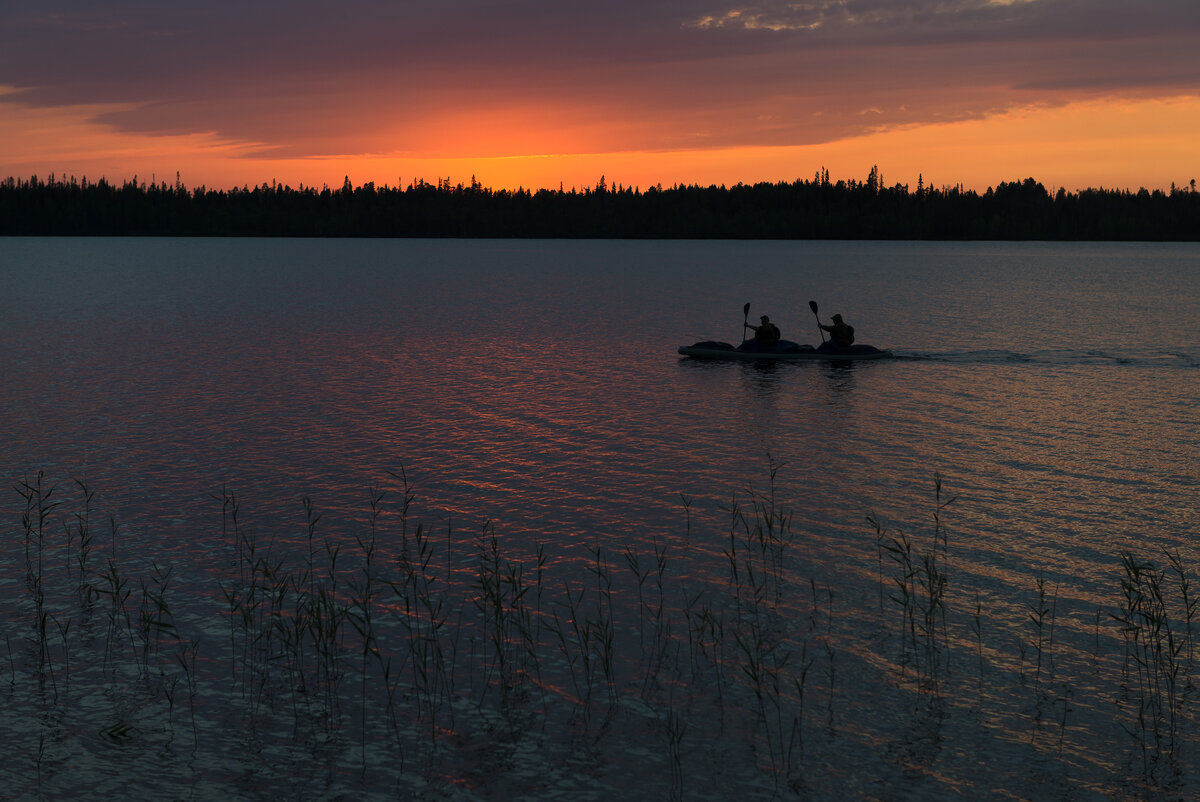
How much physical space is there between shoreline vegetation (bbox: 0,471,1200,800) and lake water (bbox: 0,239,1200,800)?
0.05 meters

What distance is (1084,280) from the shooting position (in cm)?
13438

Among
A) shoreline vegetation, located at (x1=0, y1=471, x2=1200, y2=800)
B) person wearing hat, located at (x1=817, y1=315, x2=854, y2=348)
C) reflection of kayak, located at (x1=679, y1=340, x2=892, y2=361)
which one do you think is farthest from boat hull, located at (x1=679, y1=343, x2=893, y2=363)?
shoreline vegetation, located at (x1=0, y1=471, x2=1200, y2=800)

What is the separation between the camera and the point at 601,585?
15914 mm

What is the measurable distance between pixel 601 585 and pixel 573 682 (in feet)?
12.3

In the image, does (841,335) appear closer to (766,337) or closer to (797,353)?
(797,353)

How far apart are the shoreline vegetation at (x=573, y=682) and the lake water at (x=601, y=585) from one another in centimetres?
5

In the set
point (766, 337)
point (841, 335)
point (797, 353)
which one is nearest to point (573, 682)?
point (766, 337)

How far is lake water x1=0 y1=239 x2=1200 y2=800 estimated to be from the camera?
10.3m

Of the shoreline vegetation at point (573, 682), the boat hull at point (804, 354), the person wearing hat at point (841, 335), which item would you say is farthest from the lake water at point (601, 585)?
the person wearing hat at point (841, 335)

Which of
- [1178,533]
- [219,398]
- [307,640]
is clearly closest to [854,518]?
[1178,533]

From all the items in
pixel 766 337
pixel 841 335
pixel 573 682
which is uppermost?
pixel 841 335

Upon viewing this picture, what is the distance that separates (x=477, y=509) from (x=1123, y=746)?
13065mm

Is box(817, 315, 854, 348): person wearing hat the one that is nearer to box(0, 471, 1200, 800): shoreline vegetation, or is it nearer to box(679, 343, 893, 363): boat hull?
box(679, 343, 893, 363): boat hull

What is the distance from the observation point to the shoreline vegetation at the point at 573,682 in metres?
10.1
